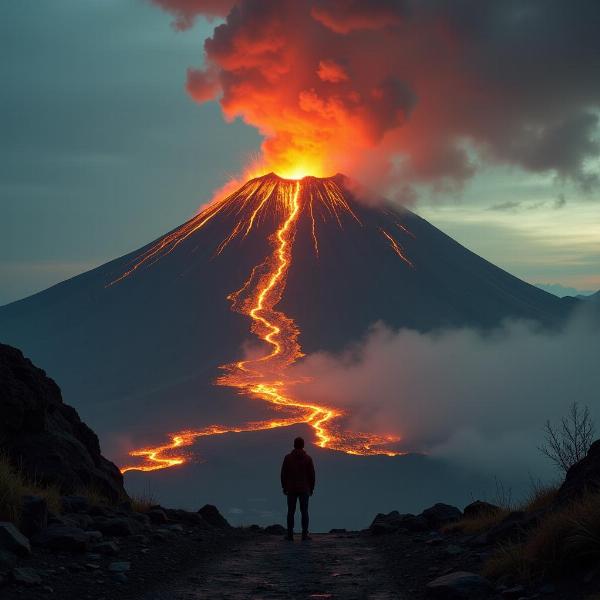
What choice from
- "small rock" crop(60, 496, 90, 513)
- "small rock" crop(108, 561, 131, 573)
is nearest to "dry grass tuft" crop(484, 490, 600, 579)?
"small rock" crop(108, 561, 131, 573)

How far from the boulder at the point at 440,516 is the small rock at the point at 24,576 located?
996 centimetres

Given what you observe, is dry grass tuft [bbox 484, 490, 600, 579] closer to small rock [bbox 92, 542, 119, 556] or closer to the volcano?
small rock [bbox 92, 542, 119, 556]

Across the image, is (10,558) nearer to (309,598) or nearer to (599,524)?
(309,598)

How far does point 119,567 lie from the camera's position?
9.83 m

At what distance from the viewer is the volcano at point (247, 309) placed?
10212 cm

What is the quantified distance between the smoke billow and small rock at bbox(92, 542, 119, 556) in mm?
92666

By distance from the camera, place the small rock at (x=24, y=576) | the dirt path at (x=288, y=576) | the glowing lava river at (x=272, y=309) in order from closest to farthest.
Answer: the small rock at (x=24, y=576)
the dirt path at (x=288, y=576)
the glowing lava river at (x=272, y=309)

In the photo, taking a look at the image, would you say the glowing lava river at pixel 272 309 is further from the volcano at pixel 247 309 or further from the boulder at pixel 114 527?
the boulder at pixel 114 527

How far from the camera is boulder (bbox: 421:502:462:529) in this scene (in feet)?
55.7

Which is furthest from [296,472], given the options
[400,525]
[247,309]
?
[247,309]

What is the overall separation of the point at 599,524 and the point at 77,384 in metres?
122

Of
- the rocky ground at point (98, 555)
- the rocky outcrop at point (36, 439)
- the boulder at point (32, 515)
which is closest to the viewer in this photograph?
the rocky ground at point (98, 555)

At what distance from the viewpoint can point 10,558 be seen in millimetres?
8656

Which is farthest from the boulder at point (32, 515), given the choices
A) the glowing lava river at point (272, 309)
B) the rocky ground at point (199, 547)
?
the glowing lava river at point (272, 309)
